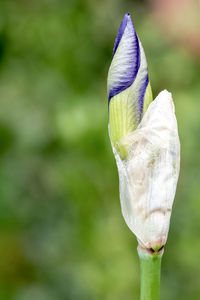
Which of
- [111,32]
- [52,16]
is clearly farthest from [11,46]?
[111,32]

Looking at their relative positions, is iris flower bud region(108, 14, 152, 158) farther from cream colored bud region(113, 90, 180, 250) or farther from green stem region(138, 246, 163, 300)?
green stem region(138, 246, 163, 300)

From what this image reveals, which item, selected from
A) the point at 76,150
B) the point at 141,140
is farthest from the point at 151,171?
the point at 76,150

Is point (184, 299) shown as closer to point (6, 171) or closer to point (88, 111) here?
point (88, 111)

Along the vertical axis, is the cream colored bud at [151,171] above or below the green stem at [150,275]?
above

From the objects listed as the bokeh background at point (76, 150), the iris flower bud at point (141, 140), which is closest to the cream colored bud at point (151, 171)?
the iris flower bud at point (141, 140)

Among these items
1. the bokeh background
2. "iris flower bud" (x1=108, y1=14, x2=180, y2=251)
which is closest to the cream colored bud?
"iris flower bud" (x1=108, y1=14, x2=180, y2=251)

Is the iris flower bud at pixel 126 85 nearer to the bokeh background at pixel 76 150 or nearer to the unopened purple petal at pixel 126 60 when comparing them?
the unopened purple petal at pixel 126 60

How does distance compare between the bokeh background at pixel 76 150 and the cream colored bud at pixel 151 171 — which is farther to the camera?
the bokeh background at pixel 76 150
